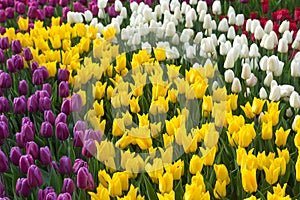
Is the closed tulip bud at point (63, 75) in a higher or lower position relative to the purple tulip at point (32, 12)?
lower

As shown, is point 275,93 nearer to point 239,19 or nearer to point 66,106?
point 66,106

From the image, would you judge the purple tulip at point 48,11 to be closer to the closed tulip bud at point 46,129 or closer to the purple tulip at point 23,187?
the closed tulip bud at point 46,129

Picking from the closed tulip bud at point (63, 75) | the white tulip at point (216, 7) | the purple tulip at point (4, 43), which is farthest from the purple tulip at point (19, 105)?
the white tulip at point (216, 7)

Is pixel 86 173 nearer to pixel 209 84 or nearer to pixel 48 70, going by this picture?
pixel 209 84

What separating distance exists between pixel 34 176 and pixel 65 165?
182 mm

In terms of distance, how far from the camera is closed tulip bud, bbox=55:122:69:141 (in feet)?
9.68

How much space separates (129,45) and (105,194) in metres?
2.19

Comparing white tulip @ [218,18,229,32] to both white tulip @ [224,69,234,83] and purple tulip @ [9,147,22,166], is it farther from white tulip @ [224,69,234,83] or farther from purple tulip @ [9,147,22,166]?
purple tulip @ [9,147,22,166]

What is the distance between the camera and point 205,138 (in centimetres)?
272

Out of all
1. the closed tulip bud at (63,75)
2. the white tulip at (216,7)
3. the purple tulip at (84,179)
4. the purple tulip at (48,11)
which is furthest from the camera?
the purple tulip at (48,11)

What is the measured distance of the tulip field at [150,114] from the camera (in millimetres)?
2586

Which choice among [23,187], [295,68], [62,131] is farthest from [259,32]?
[23,187]

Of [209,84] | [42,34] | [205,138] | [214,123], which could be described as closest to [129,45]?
[42,34]

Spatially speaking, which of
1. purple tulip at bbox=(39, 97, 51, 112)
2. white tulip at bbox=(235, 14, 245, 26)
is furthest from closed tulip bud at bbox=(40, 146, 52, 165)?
white tulip at bbox=(235, 14, 245, 26)
